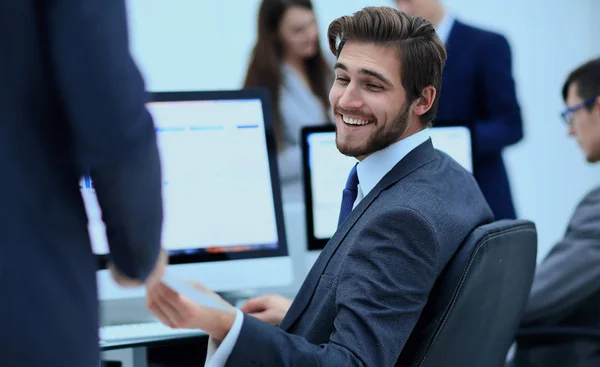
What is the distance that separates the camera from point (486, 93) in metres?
3.10

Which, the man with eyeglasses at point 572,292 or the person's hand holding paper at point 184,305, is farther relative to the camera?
the man with eyeglasses at point 572,292

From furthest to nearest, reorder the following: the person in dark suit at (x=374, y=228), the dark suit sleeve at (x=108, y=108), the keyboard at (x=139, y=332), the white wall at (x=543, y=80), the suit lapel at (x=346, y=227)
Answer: the white wall at (x=543, y=80), the keyboard at (x=139, y=332), the suit lapel at (x=346, y=227), the person in dark suit at (x=374, y=228), the dark suit sleeve at (x=108, y=108)

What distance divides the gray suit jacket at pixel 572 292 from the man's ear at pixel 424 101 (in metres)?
0.60

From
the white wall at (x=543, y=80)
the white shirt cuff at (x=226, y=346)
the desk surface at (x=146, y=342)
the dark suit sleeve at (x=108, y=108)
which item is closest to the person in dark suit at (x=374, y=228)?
the white shirt cuff at (x=226, y=346)

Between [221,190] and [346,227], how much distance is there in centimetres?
56

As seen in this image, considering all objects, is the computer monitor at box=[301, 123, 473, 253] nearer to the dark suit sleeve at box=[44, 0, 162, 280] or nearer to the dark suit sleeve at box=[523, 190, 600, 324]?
the dark suit sleeve at box=[523, 190, 600, 324]

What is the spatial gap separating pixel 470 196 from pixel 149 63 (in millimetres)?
3030

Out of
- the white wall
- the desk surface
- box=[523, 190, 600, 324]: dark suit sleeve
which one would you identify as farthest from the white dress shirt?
the white wall

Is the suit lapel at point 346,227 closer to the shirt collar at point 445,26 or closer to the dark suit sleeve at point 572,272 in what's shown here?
the dark suit sleeve at point 572,272

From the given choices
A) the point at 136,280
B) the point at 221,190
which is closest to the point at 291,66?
the point at 221,190

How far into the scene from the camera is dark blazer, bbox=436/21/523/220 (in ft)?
10.0

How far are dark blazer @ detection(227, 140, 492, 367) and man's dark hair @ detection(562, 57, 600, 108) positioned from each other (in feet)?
3.57

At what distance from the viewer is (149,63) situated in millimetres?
4270

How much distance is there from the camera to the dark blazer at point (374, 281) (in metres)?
1.21
